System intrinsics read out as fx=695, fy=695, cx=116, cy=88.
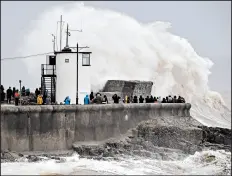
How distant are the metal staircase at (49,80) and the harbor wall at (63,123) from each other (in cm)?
341

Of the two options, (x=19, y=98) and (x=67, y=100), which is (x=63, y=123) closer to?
(x=67, y=100)

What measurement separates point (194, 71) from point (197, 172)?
24.7 metres

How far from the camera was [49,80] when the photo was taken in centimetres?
2511

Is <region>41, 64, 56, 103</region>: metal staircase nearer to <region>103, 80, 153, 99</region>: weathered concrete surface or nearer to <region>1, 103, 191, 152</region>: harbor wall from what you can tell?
<region>1, 103, 191, 152</region>: harbor wall

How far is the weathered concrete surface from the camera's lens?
2977 centimetres

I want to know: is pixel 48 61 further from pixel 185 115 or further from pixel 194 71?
pixel 194 71

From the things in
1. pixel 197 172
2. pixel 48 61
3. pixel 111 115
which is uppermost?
pixel 48 61

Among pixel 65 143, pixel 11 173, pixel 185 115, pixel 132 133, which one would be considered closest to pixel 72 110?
pixel 65 143

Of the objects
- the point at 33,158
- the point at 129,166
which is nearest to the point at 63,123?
the point at 33,158

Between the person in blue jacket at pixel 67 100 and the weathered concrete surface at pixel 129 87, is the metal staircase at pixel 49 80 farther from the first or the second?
the weathered concrete surface at pixel 129 87

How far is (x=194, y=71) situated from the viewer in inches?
1702

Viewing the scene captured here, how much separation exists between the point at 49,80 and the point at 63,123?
5.02 meters

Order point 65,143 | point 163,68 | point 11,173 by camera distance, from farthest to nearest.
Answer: point 163,68 < point 65,143 < point 11,173

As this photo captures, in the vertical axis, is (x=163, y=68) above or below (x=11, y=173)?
above
